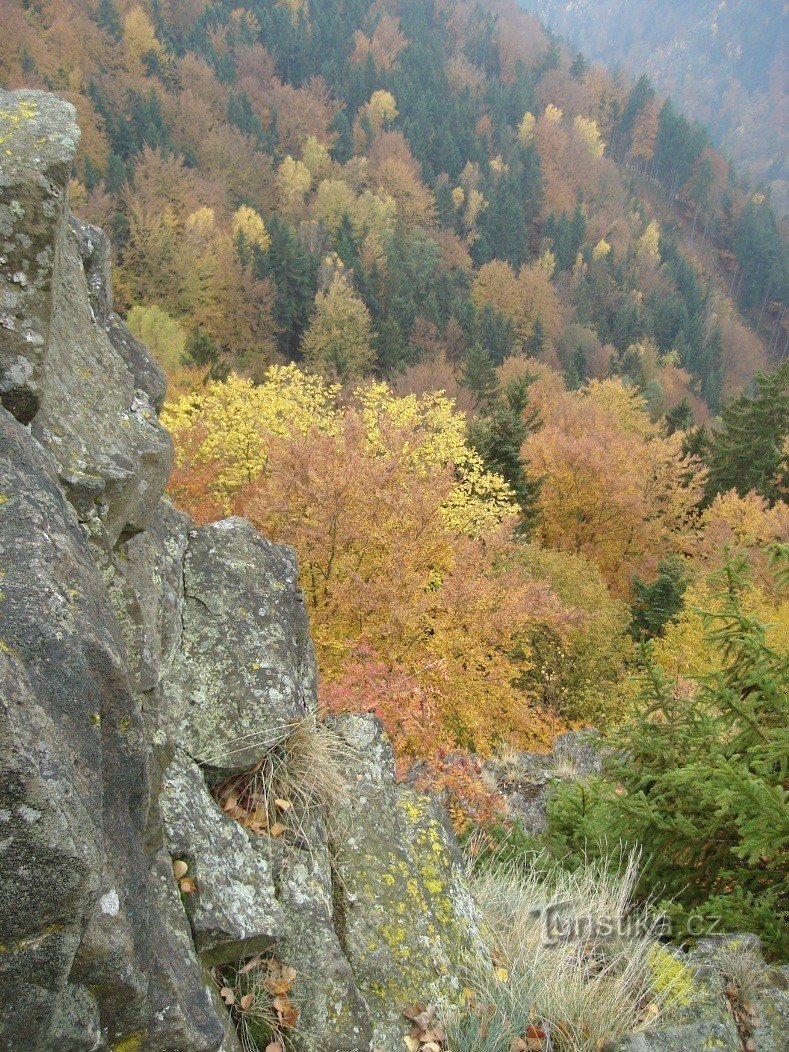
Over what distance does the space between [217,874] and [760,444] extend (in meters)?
45.0

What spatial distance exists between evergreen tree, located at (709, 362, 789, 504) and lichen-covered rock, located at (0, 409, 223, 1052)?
4364 centimetres

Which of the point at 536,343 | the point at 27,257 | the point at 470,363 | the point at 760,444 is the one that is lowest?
the point at 536,343

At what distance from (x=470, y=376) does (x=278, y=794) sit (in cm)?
5557

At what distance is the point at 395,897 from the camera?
5137mm

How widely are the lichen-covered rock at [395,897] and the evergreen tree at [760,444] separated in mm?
40831

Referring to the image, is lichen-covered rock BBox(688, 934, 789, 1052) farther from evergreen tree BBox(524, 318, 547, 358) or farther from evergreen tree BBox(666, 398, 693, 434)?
evergreen tree BBox(524, 318, 547, 358)

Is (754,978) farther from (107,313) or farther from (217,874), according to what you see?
(107,313)

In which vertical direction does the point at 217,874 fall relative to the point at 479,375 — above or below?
above

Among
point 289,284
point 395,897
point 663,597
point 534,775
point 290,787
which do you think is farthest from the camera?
point 289,284

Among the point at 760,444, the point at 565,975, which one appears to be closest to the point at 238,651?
the point at 565,975

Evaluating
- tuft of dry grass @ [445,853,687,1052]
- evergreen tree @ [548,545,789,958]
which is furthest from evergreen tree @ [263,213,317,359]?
tuft of dry grass @ [445,853,687,1052]

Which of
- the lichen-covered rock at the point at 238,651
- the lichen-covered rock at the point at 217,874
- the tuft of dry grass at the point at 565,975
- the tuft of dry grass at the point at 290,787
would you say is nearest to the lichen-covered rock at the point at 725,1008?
the tuft of dry grass at the point at 565,975

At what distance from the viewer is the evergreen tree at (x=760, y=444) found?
1654 inches

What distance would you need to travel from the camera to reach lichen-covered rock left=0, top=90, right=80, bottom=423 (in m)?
3.94
